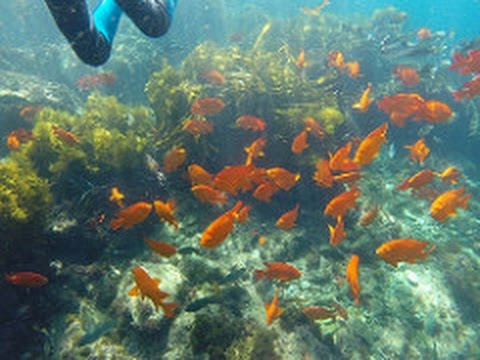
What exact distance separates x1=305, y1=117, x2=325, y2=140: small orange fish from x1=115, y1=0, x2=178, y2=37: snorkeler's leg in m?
3.56

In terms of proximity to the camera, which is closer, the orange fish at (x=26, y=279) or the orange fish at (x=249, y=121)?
the orange fish at (x=26, y=279)

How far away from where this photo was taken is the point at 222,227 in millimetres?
3598

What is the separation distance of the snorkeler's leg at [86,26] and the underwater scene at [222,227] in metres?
0.02

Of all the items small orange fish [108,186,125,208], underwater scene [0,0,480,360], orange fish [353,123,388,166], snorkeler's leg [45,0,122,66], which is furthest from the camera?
small orange fish [108,186,125,208]

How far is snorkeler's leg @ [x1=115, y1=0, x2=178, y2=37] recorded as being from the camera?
3.56 metres

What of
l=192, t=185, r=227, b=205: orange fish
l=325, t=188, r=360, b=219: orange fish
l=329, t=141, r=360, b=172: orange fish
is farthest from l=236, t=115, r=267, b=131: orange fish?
l=325, t=188, r=360, b=219: orange fish

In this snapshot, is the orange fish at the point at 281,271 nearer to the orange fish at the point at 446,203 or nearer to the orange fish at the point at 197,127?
the orange fish at the point at 446,203

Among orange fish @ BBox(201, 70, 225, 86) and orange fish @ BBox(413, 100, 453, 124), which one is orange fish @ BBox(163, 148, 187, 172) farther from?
orange fish @ BBox(413, 100, 453, 124)

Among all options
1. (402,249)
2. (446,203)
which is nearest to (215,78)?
(446,203)

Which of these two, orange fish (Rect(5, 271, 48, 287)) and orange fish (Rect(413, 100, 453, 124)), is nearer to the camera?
orange fish (Rect(5, 271, 48, 287))

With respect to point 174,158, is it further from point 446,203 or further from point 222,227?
point 446,203

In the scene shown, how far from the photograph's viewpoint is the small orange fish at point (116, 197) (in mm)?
5259

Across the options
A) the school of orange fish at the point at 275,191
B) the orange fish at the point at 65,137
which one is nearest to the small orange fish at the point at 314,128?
the school of orange fish at the point at 275,191

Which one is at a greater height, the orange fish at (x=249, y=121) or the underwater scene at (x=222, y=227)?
the orange fish at (x=249, y=121)
